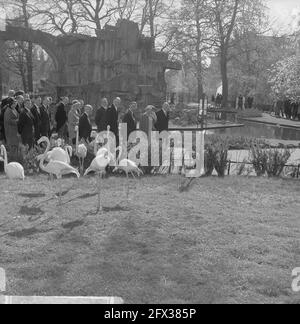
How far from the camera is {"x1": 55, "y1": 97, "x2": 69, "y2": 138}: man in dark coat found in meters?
12.9

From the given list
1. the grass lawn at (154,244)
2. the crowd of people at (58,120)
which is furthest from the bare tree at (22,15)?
the grass lawn at (154,244)

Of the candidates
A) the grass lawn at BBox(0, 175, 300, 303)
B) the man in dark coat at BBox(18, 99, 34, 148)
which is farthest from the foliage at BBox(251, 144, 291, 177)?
the man in dark coat at BBox(18, 99, 34, 148)

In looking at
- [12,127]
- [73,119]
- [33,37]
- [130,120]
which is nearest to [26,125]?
[12,127]

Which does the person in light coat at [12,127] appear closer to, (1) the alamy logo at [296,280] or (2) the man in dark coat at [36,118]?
(2) the man in dark coat at [36,118]

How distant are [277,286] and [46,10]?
33606 millimetres

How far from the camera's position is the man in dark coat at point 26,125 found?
1080 cm

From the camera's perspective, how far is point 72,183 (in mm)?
9398

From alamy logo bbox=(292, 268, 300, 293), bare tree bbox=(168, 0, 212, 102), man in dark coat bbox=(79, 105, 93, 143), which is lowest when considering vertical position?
alamy logo bbox=(292, 268, 300, 293)

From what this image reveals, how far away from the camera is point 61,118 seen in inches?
516

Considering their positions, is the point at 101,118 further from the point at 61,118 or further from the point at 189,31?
the point at 189,31

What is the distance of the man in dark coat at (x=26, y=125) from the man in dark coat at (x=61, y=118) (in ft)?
5.91

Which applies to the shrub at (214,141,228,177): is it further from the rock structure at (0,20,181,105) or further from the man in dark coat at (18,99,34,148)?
the rock structure at (0,20,181,105)
